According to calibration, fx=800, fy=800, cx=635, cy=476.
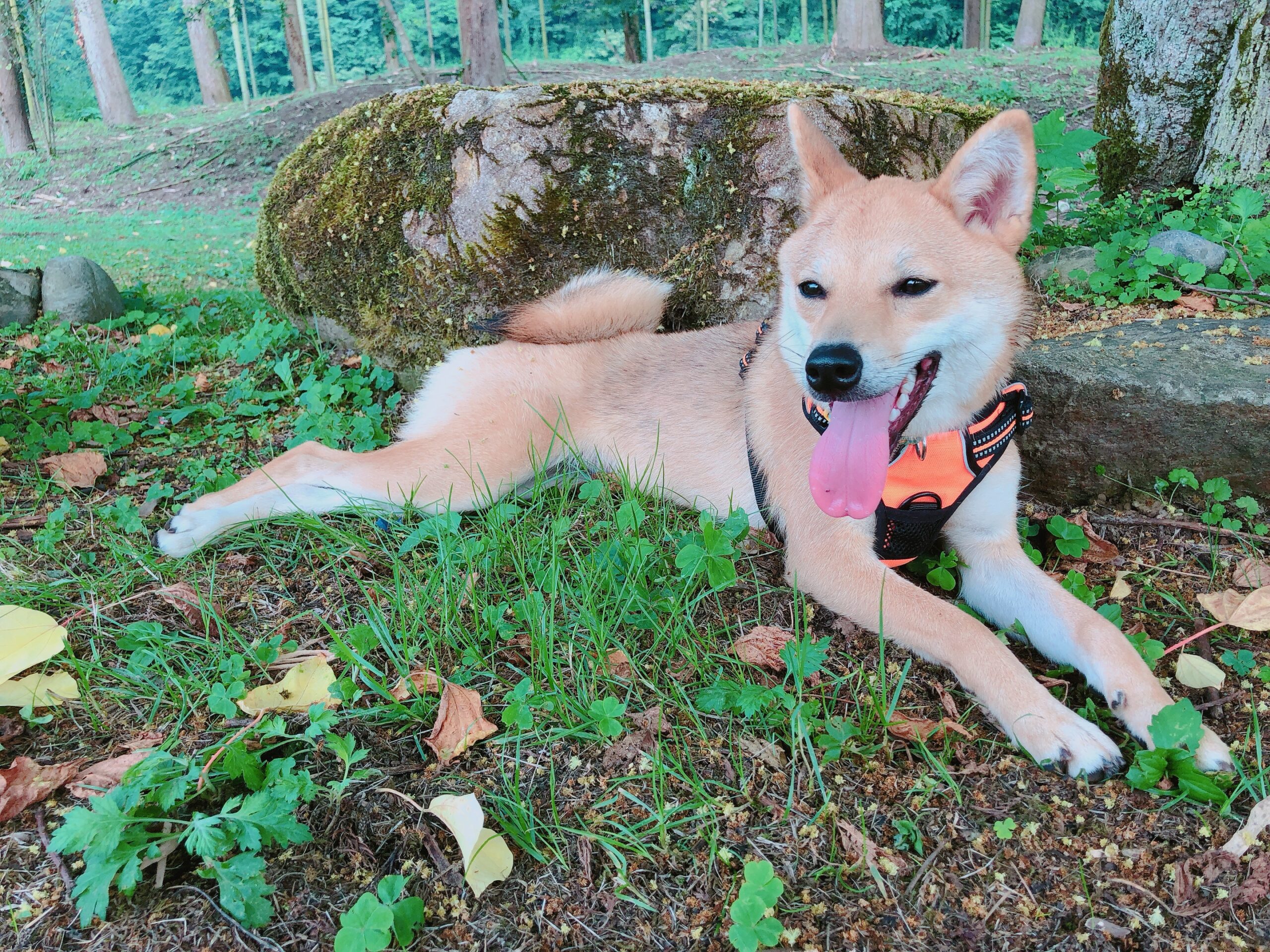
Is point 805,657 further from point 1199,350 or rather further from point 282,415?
point 282,415

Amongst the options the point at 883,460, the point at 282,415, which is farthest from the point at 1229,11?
the point at 282,415

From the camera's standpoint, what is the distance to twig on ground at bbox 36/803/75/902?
4.96 feet

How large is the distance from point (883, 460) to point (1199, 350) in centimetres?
147

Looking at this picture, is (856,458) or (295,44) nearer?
(856,458)

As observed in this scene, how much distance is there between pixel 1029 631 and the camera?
2273 millimetres

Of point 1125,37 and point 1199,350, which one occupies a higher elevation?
point 1125,37

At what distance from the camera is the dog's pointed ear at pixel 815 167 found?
2480 mm

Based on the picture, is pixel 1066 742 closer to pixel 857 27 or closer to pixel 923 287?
pixel 923 287

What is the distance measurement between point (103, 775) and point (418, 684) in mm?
677

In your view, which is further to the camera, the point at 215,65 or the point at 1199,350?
the point at 215,65

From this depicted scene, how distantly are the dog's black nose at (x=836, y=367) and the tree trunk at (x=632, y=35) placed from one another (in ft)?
58.5

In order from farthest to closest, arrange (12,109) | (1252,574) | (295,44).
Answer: (295,44) → (12,109) → (1252,574)

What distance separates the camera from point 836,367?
1979 mm

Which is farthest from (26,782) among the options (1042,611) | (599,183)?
(599,183)
